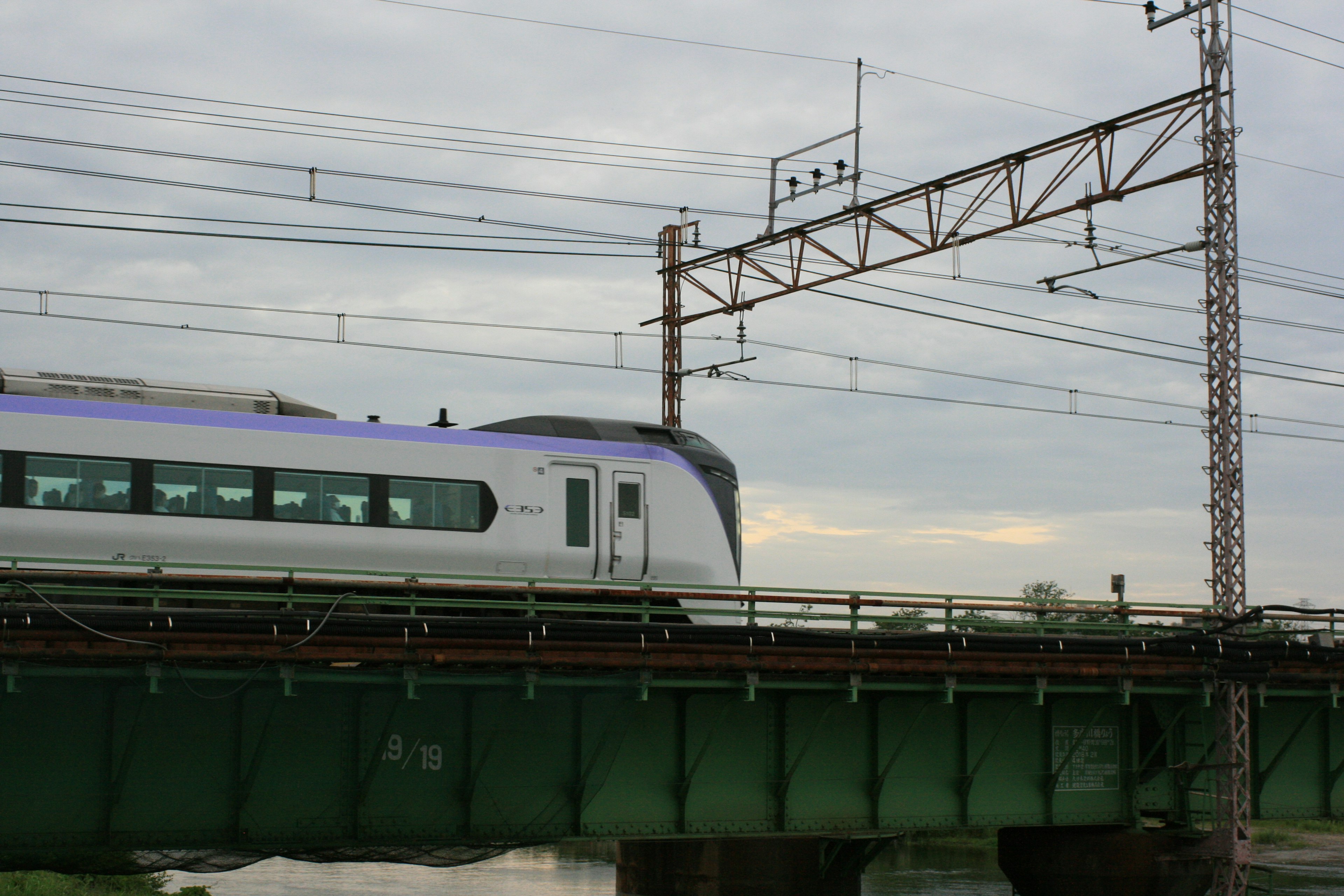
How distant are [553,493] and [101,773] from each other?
8808 millimetres

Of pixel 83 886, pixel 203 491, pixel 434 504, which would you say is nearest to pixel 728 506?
pixel 434 504

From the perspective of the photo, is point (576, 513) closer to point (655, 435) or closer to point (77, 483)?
point (655, 435)

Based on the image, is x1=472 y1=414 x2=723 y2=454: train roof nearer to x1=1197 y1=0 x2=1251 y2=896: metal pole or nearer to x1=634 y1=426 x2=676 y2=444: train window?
x1=634 y1=426 x2=676 y2=444: train window

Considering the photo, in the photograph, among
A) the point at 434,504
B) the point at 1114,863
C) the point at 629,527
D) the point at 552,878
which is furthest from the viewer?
the point at 552,878

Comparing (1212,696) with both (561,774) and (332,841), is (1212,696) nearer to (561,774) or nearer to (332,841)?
(561,774)

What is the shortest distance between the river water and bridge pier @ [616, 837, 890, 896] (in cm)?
1533

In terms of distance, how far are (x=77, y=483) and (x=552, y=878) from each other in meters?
36.5

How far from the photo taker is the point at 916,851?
5678 centimetres

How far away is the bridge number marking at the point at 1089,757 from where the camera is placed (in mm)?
22156

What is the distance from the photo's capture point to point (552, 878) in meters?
50.3

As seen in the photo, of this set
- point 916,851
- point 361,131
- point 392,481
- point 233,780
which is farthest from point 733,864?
point 916,851

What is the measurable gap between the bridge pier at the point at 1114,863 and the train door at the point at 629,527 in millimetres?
9724

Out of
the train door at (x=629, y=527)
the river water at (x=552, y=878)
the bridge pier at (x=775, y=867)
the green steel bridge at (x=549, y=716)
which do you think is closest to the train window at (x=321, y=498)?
the green steel bridge at (x=549, y=716)

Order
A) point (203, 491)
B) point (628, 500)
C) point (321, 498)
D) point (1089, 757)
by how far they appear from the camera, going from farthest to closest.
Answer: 1. point (1089, 757)
2. point (628, 500)
3. point (321, 498)
4. point (203, 491)
